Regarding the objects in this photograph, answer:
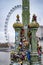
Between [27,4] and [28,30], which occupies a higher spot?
[27,4]

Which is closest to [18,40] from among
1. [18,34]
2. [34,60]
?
[18,34]

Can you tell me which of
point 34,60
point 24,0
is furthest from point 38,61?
point 24,0

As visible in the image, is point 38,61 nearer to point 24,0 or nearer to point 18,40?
point 18,40

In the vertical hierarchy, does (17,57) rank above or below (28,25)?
below

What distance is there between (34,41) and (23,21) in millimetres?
442

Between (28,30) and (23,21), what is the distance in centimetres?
20

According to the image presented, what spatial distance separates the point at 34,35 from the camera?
527 centimetres

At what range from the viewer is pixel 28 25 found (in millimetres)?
5305

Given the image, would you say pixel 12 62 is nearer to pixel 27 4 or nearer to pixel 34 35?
pixel 34 35

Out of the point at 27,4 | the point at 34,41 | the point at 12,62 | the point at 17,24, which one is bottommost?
the point at 12,62

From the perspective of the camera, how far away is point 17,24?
5.32 meters

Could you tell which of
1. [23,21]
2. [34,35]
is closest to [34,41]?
[34,35]

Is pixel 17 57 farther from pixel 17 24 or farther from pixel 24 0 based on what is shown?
pixel 24 0

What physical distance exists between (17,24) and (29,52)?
0.58 m
